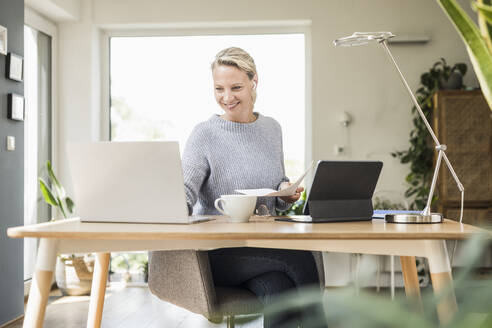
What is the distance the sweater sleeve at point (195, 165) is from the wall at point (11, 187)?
1840mm

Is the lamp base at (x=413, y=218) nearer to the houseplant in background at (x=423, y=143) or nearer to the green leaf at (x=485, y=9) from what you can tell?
the green leaf at (x=485, y=9)

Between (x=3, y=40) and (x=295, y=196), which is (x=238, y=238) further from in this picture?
(x=3, y=40)

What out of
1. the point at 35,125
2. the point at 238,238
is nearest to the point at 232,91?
the point at 238,238

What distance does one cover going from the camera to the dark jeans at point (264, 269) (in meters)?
1.88

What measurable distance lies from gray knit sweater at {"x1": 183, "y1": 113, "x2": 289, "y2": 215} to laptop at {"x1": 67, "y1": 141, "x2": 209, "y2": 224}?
0.46m

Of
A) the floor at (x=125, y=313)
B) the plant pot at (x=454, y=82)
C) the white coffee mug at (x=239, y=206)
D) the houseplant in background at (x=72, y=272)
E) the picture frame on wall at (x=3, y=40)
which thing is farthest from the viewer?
the plant pot at (x=454, y=82)

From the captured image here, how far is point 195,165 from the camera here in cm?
215

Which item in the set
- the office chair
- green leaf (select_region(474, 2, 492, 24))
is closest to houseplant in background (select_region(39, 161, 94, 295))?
the office chair

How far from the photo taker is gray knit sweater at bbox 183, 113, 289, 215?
85.7 inches

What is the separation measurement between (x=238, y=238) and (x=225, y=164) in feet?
2.70

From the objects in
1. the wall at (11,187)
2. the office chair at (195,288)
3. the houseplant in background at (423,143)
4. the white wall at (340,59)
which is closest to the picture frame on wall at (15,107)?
the wall at (11,187)

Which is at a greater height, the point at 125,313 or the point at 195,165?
the point at 195,165

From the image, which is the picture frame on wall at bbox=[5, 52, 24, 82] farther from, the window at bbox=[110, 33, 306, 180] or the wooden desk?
the wooden desk

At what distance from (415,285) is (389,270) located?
3.03 m
